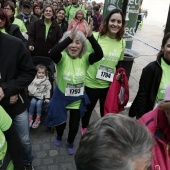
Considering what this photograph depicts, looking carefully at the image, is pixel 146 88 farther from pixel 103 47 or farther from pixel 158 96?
pixel 103 47

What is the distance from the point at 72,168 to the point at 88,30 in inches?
69.3

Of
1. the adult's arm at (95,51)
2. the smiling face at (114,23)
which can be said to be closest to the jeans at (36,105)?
the adult's arm at (95,51)

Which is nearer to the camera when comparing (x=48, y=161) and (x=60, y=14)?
(x=48, y=161)

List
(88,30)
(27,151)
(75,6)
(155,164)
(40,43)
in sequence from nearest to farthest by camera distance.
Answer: (155,164)
(27,151)
(88,30)
(40,43)
(75,6)

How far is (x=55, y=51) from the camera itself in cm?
268

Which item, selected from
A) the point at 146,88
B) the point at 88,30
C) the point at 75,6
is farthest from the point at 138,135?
the point at 75,6

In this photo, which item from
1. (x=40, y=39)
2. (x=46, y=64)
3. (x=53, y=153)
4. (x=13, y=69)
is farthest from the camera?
(x=40, y=39)

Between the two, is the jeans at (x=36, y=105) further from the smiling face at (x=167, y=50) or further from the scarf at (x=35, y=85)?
the smiling face at (x=167, y=50)

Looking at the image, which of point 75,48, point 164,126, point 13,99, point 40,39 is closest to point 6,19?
point 75,48

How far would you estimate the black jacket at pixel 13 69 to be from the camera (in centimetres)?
207

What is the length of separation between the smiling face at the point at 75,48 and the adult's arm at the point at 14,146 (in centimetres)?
131

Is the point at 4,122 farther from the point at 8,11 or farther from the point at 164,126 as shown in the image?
the point at 8,11

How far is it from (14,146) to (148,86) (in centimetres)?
143

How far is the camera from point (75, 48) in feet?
9.22
